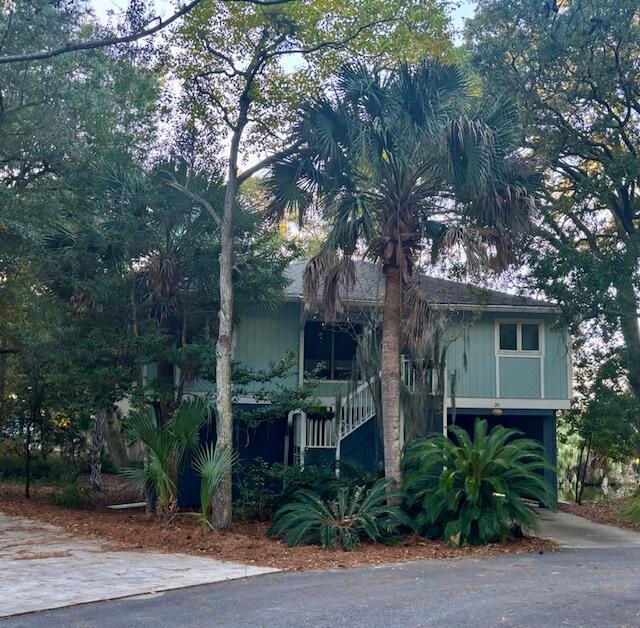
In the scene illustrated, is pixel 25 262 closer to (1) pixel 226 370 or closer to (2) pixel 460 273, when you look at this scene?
(1) pixel 226 370

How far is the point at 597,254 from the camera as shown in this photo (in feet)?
54.2

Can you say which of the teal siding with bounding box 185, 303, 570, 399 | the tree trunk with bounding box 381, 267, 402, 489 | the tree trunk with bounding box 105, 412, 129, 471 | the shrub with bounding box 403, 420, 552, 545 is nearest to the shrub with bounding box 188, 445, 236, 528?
the tree trunk with bounding box 381, 267, 402, 489

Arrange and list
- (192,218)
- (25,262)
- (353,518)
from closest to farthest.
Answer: (353,518), (192,218), (25,262)

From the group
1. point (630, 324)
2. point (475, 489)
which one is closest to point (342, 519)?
point (475, 489)

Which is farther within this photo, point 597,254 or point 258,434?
point 258,434

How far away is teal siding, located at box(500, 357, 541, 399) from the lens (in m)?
18.5

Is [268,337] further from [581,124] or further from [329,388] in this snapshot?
[581,124]

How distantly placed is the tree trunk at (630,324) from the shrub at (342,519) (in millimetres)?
6574

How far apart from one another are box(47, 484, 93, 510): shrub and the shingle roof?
6.03m

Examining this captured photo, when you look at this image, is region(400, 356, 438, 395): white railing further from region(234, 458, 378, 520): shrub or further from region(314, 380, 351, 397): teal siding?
region(234, 458, 378, 520): shrub

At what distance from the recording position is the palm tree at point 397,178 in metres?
13.1

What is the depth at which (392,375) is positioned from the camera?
44.8 feet

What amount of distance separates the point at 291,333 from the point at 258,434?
108 inches

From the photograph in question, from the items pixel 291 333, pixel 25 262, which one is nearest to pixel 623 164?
pixel 291 333
